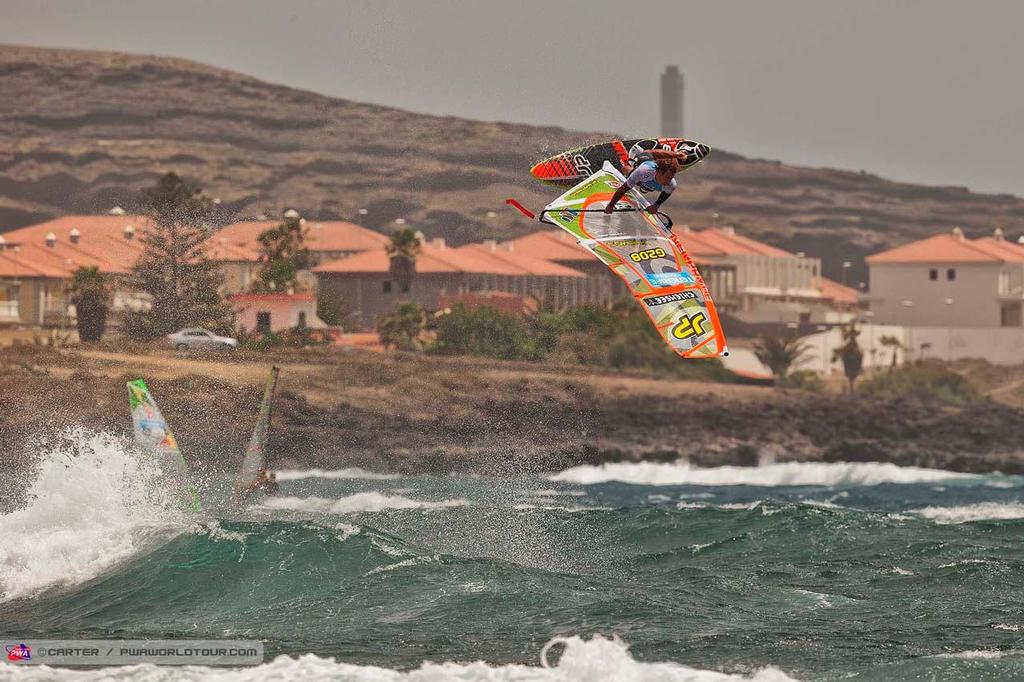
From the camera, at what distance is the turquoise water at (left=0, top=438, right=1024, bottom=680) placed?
3697 cm

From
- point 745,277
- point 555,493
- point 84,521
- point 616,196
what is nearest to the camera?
point 616,196

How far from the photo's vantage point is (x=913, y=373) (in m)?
161

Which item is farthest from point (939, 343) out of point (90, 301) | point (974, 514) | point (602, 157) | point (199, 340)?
point (602, 157)

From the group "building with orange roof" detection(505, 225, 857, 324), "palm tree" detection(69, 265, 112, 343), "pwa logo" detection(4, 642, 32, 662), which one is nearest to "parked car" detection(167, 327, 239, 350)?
"palm tree" detection(69, 265, 112, 343)

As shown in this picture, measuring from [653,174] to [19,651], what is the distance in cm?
1671

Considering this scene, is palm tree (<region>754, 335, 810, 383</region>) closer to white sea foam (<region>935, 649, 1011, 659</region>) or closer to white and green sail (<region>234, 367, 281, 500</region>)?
white and green sail (<region>234, 367, 281, 500</region>)

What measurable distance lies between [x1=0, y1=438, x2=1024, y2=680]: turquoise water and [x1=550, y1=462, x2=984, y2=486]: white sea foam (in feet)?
222

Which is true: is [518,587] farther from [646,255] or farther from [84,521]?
[646,255]

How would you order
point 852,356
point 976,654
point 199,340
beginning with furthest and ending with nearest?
1. point 852,356
2. point 199,340
3. point 976,654

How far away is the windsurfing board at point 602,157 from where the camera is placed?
1251 inches

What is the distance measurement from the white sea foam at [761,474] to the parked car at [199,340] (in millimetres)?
27341

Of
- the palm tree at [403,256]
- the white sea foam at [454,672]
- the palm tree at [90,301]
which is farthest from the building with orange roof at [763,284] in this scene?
the white sea foam at [454,672]

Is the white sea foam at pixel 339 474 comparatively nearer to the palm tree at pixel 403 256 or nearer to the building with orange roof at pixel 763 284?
the palm tree at pixel 403 256

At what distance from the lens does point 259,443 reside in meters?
54.9
